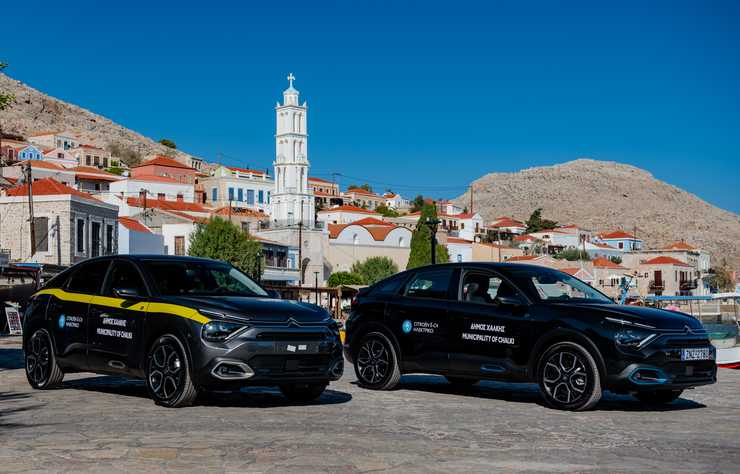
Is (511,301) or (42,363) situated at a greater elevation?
(511,301)

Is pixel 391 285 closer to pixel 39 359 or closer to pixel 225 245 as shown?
pixel 39 359

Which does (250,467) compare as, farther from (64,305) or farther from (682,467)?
(64,305)

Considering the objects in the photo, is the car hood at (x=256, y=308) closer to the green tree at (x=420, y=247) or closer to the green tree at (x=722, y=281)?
the green tree at (x=420, y=247)

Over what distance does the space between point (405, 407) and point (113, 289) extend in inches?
145

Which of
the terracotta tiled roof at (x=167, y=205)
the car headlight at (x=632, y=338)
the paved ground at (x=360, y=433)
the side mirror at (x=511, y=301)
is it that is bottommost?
the paved ground at (x=360, y=433)

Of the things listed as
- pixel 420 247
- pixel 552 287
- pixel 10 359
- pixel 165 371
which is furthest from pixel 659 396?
pixel 420 247

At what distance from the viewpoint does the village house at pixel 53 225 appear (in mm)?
50875

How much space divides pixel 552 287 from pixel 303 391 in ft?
10.5

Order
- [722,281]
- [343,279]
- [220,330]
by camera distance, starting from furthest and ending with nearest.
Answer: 1. [722,281]
2. [343,279]
3. [220,330]

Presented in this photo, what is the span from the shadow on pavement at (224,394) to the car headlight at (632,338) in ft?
10.6

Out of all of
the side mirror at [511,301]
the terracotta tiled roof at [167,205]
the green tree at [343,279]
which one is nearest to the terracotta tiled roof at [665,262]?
the green tree at [343,279]

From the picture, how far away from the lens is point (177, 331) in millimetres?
10133

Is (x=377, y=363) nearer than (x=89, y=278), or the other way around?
(x=89, y=278)

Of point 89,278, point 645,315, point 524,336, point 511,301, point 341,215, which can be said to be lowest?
point 524,336
